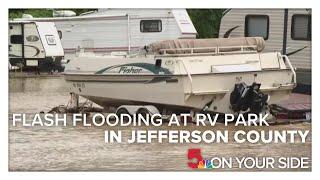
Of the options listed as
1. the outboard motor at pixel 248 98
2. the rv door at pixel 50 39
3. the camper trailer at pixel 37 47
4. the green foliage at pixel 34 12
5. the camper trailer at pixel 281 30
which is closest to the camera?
the green foliage at pixel 34 12

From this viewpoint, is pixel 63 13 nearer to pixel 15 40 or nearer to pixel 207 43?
pixel 15 40

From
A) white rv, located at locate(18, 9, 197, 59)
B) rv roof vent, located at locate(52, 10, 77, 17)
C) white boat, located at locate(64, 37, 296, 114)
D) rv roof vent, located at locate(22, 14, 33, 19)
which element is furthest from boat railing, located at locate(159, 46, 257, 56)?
rv roof vent, located at locate(22, 14, 33, 19)

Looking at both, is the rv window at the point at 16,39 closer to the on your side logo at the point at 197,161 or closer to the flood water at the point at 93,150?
the flood water at the point at 93,150

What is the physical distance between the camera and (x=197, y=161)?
51.8 ft

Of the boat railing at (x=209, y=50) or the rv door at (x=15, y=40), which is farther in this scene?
the boat railing at (x=209, y=50)

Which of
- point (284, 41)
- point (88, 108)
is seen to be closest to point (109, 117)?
point (88, 108)

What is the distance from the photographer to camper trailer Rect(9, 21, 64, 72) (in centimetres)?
1605

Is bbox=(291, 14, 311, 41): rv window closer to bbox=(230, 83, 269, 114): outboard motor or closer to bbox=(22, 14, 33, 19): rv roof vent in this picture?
bbox=(230, 83, 269, 114): outboard motor

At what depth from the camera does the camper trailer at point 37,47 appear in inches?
632

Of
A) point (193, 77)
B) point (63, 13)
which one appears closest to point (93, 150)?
point (193, 77)

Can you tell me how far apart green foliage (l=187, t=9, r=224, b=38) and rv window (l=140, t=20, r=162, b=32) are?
311mm

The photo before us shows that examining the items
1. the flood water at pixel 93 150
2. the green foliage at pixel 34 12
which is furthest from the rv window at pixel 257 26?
the green foliage at pixel 34 12

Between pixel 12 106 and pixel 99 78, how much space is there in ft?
3.08

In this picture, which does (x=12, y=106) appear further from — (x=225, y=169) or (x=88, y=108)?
(x=225, y=169)
